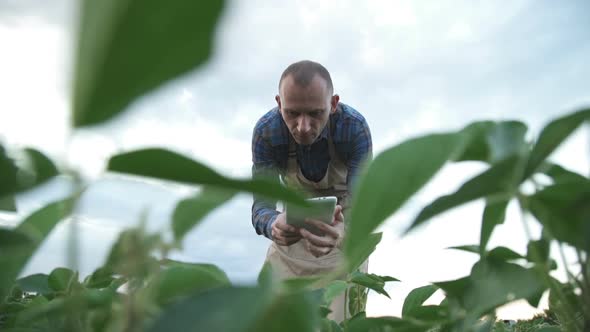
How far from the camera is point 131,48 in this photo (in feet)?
0.57

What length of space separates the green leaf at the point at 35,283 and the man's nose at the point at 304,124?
266cm

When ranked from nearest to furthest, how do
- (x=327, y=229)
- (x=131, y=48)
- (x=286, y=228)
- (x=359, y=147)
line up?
(x=131, y=48)
(x=327, y=229)
(x=286, y=228)
(x=359, y=147)

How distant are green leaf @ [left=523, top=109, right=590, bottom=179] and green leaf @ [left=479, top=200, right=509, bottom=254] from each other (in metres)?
0.05

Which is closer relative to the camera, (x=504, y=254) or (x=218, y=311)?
(x=218, y=311)

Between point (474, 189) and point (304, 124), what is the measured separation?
2891mm

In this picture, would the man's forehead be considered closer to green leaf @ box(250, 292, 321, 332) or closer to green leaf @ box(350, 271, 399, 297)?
green leaf @ box(350, 271, 399, 297)

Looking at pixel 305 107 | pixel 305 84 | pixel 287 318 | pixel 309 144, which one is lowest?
pixel 287 318

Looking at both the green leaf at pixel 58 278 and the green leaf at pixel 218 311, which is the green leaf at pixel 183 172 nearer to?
the green leaf at pixel 218 311

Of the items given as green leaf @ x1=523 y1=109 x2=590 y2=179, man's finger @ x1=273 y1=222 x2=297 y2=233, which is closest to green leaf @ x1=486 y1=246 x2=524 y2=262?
green leaf @ x1=523 y1=109 x2=590 y2=179

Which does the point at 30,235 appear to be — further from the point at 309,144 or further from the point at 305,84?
the point at 309,144

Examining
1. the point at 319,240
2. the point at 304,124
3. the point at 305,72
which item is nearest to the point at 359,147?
the point at 304,124

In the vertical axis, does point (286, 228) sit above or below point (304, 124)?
below

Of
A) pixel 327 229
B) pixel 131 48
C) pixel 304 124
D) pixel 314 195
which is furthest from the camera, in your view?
pixel 314 195

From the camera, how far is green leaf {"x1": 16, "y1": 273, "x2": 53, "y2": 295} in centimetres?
49
